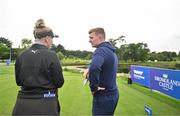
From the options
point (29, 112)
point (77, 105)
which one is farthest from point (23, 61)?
point (77, 105)

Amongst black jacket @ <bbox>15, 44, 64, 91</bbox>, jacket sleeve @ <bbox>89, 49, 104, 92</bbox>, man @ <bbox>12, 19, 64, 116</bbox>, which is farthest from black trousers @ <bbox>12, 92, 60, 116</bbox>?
jacket sleeve @ <bbox>89, 49, 104, 92</bbox>

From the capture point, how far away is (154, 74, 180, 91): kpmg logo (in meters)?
12.0

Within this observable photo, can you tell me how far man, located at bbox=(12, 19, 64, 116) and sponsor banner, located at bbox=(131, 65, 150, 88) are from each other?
12105 mm

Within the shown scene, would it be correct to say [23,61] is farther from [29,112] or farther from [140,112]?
[140,112]

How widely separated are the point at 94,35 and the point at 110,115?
3.97ft

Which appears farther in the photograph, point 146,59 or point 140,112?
point 146,59

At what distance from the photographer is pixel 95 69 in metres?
5.42

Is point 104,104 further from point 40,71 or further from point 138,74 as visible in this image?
point 138,74

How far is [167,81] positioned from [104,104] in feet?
25.1

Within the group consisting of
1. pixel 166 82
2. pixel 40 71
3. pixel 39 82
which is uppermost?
pixel 40 71

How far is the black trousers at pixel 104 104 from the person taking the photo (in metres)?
5.55

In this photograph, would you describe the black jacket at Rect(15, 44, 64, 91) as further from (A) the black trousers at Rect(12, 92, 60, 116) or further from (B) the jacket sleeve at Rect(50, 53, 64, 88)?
(A) the black trousers at Rect(12, 92, 60, 116)

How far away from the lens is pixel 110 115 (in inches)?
224

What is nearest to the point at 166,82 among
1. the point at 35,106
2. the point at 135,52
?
the point at 35,106
